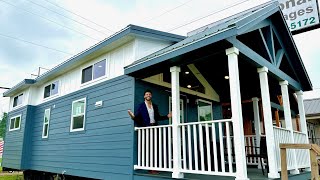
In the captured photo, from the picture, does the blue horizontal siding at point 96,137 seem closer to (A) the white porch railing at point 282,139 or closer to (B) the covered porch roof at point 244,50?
(B) the covered porch roof at point 244,50

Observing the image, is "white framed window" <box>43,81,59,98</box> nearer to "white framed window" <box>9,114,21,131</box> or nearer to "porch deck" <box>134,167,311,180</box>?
"white framed window" <box>9,114,21,131</box>

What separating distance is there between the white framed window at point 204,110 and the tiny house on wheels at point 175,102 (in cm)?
3

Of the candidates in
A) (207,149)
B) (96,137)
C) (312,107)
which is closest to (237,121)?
(207,149)

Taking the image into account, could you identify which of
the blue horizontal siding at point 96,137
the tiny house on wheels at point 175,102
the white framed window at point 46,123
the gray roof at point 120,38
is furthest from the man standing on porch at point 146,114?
the white framed window at point 46,123

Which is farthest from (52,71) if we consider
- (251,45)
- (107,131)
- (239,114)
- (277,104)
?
(277,104)

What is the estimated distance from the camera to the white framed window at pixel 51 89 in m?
9.56

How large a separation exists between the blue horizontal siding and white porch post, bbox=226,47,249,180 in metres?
2.54

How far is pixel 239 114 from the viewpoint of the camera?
12.4 feet

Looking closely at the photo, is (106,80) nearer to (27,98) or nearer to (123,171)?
(123,171)

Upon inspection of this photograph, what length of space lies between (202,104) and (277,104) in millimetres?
3594

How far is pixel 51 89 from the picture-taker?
32.6ft

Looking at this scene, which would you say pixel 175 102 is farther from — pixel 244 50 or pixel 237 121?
pixel 244 50

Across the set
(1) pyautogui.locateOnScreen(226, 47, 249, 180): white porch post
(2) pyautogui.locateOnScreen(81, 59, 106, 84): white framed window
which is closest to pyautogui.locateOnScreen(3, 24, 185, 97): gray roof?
(2) pyautogui.locateOnScreen(81, 59, 106, 84): white framed window

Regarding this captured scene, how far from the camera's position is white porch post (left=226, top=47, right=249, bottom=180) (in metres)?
3.60
